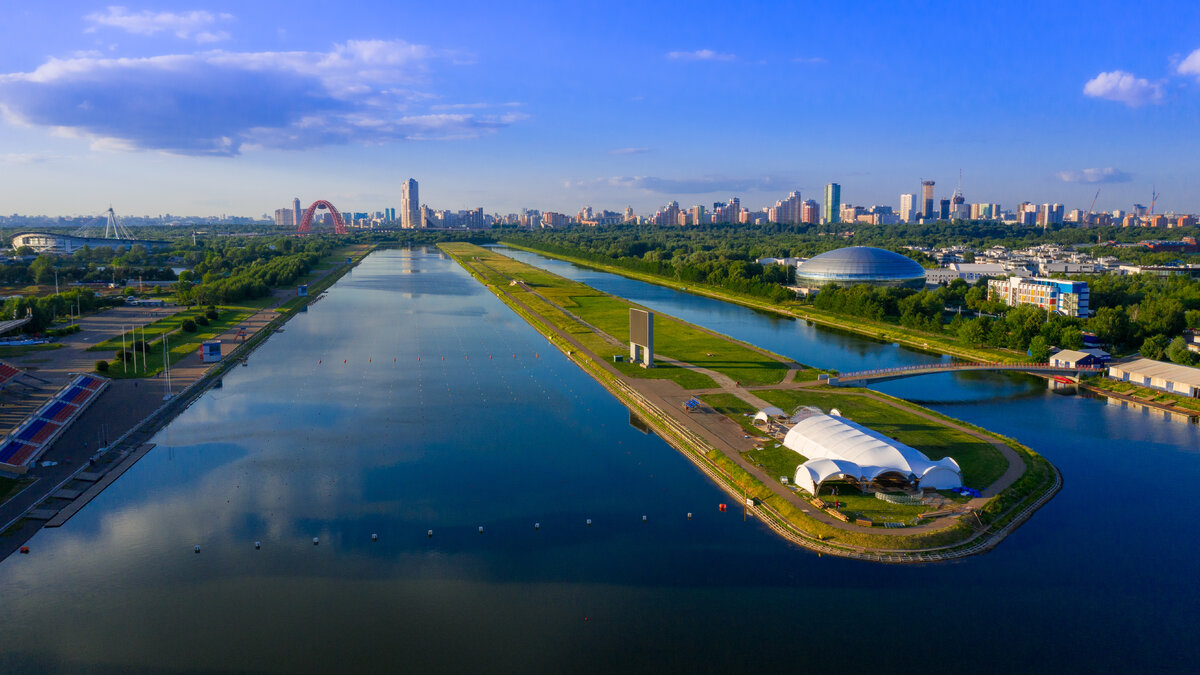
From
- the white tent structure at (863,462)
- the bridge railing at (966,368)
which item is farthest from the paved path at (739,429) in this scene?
the bridge railing at (966,368)

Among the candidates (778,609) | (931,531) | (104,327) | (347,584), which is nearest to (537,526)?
(347,584)

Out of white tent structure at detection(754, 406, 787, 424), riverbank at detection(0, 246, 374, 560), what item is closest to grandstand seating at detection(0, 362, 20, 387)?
riverbank at detection(0, 246, 374, 560)

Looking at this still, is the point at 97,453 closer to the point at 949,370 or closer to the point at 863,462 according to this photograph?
the point at 863,462

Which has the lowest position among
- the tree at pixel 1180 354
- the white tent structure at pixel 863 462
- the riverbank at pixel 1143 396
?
the riverbank at pixel 1143 396

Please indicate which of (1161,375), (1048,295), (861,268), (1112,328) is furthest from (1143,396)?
(861,268)

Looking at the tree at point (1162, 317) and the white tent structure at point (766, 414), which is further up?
A: the tree at point (1162, 317)

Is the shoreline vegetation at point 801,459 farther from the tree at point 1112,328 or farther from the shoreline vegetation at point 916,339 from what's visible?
the tree at point 1112,328
